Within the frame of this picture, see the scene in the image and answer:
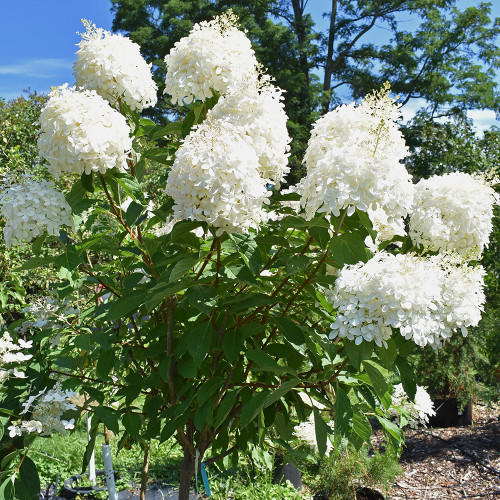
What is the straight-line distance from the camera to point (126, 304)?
1430 millimetres

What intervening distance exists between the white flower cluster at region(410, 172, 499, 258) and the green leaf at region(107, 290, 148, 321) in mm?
811

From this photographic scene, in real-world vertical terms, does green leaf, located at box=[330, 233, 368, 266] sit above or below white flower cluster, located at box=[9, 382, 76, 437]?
above

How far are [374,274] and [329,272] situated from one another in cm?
42

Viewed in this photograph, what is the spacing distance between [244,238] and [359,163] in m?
0.32

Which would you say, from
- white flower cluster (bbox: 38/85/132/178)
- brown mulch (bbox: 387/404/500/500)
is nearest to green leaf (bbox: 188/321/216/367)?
white flower cluster (bbox: 38/85/132/178)

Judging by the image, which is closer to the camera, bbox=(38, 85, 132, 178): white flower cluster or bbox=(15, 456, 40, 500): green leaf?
bbox=(38, 85, 132, 178): white flower cluster

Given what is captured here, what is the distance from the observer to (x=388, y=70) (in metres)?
14.2

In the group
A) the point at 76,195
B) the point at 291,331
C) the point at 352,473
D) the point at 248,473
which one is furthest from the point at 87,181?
the point at 248,473

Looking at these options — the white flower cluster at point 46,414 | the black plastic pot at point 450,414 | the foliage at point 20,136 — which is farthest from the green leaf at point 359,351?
the black plastic pot at point 450,414

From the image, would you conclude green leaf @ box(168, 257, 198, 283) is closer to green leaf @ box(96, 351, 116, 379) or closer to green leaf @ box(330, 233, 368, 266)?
green leaf @ box(330, 233, 368, 266)

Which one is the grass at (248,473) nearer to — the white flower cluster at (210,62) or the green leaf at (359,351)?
the green leaf at (359,351)

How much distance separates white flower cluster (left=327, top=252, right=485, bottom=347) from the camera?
120 centimetres

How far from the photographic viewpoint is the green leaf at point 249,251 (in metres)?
1.22

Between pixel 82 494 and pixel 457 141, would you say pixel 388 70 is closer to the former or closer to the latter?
pixel 457 141
